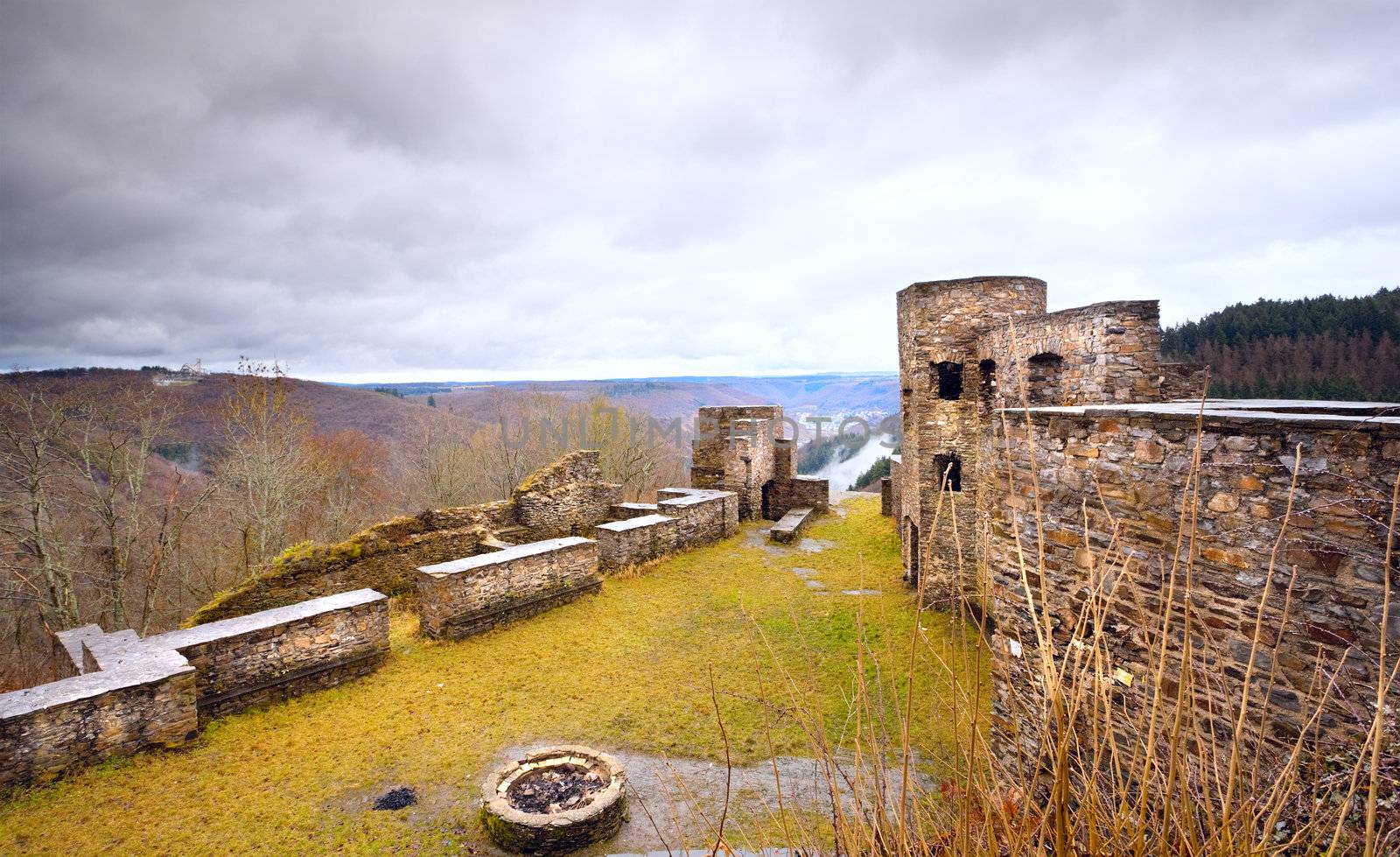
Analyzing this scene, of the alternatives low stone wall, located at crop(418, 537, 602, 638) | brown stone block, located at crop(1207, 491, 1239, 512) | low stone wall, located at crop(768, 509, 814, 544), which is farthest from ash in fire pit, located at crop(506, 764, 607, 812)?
low stone wall, located at crop(768, 509, 814, 544)

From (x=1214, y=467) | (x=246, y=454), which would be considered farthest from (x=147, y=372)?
(x=1214, y=467)

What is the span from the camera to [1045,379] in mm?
7930

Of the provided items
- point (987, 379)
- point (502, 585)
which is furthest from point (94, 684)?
point (987, 379)

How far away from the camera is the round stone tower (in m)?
9.11

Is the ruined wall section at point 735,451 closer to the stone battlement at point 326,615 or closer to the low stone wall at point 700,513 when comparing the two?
the low stone wall at point 700,513

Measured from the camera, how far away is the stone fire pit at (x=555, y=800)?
4496 mm

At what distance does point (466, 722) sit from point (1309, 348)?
47458 millimetres

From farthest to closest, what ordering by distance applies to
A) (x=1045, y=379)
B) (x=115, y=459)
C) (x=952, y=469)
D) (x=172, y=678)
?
(x=115, y=459), (x=952, y=469), (x=1045, y=379), (x=172, y=678)

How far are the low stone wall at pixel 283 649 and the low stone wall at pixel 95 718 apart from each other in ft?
1.33

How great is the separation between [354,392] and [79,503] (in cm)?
3305

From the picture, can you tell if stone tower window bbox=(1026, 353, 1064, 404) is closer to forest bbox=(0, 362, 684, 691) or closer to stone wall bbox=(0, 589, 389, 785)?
stone wall bbox=(0, 589, 389, 785)

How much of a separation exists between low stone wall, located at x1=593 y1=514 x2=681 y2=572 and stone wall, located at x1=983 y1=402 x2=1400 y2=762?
26.0ft

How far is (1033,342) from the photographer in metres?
8.00

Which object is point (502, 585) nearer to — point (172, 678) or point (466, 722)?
point (466, 722)
